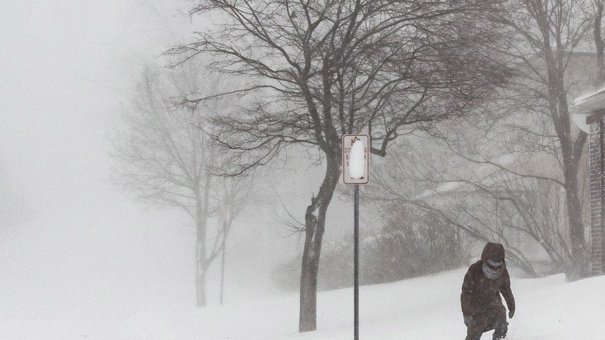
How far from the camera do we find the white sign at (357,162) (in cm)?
947

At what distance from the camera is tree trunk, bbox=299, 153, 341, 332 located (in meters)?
14.8

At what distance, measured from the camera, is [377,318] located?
15.2 metres

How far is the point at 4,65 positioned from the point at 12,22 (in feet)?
17.0

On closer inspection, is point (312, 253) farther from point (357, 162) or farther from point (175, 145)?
point (175, 145)

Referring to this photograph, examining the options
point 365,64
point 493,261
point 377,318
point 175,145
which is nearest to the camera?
point 493,261

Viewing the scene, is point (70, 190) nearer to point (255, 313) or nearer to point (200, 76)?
point (200, 76)

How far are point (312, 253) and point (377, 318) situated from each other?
1767 mm

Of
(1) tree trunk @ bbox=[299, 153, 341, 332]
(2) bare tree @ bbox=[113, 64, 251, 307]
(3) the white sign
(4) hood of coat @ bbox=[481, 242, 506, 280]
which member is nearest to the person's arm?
(4) hood of coat @ bbox=[481, 242, 506, 280]

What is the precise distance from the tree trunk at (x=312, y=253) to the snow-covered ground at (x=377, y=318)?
35 cm

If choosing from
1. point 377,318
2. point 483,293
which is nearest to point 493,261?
point 483,293

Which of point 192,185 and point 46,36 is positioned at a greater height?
point 46,36

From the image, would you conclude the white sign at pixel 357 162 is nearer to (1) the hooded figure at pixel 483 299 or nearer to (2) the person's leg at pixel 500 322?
(1) the hooded figure at pixel 483 299

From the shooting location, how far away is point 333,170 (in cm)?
1483

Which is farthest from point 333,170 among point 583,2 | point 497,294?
point 583,2
